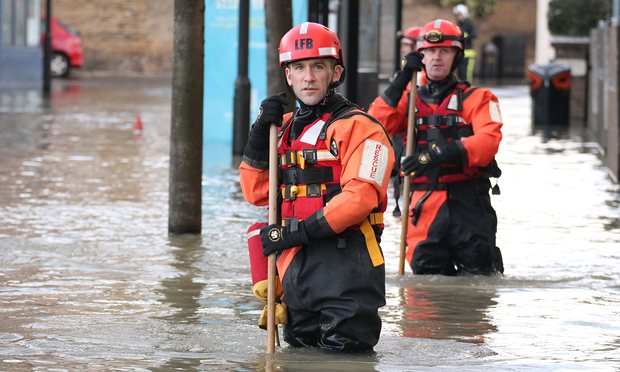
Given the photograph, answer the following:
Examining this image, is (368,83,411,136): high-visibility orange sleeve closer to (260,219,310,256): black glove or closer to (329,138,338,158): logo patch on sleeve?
(329,138,338,158): logo patch on sleeve

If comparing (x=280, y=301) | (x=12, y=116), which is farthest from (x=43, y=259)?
(x=12, y=116)

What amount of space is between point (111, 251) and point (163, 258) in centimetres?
51

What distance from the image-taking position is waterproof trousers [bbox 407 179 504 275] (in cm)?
918

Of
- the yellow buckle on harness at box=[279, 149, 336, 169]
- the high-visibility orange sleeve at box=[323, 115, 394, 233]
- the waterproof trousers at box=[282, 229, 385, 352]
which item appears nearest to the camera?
the high-visibility orange sleeve at box=[323, 115, 394, 233]

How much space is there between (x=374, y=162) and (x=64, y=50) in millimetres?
34812

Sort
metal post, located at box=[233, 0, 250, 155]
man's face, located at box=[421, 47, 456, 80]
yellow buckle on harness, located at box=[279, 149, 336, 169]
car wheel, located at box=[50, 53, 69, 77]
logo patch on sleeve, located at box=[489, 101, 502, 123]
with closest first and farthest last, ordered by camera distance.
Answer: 1. yellow buckle on harness, located at box=[279, 149, 336, 169]
2. logo patch on sleeve, located at box=[489, 101, 502, 123]
3. man's face, located at box=[421, 47, 456, 80]
4. metal post, located at box=[233, 0, 250, 155]
5. car wheel, located at box=[50, 53, 69, 77]

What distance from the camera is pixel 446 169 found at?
30.2 feet

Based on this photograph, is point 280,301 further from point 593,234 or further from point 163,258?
point 593,234

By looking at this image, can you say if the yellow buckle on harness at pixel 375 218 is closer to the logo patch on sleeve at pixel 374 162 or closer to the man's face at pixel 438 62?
the logo patch on sleeve at pixel 374 162

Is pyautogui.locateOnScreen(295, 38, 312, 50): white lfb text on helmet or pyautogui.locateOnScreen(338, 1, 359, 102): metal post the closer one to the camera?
pyautogui.locateOnScreen(295, 38, 312, 50): white lfb text on helmet

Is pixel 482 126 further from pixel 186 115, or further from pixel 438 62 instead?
pixel 186 115

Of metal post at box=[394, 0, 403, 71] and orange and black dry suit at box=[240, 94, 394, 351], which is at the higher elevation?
metal post at box=[394, 0, 403, 71]

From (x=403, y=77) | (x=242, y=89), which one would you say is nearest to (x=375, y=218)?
(x=403, y=77)

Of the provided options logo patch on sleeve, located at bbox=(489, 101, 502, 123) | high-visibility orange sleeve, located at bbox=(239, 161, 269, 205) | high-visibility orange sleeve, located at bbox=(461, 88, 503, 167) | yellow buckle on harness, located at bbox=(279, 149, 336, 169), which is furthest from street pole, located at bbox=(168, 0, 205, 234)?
yellow buckle on harness, located at bbox=(279, 149, 336, 169)
